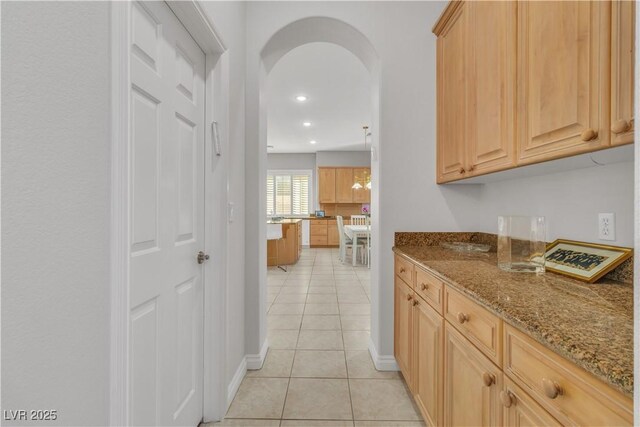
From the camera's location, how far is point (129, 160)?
2.67 ft

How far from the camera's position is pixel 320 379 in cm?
203

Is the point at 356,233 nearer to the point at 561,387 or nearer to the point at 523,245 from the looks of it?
the point at 523,245

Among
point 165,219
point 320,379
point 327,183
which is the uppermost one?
point 327,183

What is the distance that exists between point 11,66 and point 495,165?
1.74m

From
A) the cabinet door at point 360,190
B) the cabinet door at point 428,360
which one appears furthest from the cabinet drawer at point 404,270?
the cabinet door at point 360,190

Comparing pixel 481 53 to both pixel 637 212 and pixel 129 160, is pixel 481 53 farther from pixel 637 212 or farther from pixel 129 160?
pixel 129 160

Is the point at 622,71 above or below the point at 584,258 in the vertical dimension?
above

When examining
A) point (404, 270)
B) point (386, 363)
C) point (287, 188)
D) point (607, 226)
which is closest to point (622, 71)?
point (607, 226)

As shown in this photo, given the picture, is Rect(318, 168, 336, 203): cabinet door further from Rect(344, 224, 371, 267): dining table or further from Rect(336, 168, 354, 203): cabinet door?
Rect(344, 224, 371, 267): dining table

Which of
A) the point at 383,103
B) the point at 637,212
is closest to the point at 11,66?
the point at 637,212

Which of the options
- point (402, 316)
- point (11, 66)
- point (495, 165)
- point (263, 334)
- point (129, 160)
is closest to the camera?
point (11, 66)

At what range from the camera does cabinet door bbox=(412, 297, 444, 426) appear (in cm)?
133

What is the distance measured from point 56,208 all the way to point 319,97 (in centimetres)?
460

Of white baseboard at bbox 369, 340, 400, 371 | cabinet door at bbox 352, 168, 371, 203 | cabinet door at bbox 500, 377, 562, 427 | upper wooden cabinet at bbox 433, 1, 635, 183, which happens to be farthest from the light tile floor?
cabinet door at bbox 352, 168, 371, 203
